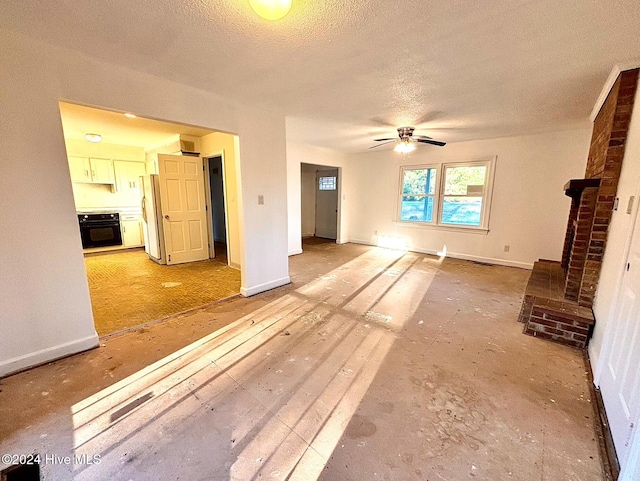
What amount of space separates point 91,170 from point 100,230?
4.18 feet

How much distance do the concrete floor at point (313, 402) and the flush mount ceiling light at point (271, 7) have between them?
2220mm

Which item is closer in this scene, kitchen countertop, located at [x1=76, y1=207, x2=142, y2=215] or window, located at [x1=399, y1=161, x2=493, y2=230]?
window, located at [x1=399, y1=161, x2=493, y2=230]

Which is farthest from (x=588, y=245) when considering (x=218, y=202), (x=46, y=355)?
(x=218, y=202)

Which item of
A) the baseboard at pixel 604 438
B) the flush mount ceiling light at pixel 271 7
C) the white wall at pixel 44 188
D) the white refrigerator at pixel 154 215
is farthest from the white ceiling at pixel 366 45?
the white refrigerator at pixel 154 215

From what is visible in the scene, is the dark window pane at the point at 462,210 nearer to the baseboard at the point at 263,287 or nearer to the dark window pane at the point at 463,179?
the dark window pane at the point at 463,179

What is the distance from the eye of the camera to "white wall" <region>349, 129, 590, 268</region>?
440 centimetres

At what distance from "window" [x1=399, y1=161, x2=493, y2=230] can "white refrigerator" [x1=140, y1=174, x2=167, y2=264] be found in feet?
17.0

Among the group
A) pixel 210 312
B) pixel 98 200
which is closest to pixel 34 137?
pixel 210 312

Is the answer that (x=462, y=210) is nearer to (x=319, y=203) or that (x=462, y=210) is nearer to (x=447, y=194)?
(x=447, y=194)

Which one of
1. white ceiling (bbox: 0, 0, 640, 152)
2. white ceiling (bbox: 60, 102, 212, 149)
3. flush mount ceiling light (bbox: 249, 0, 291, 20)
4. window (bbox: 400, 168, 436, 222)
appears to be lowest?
window (bbox: 400, 168, 436, 222)

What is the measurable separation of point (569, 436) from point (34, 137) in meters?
4.04

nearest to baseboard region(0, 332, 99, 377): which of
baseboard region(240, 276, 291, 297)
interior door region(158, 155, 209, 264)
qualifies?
baseboard region(240, 276, 291, 297)

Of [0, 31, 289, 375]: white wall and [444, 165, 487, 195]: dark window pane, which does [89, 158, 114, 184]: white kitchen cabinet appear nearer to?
[0, 31, 289, 375]: white wall

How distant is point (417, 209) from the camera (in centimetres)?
613
